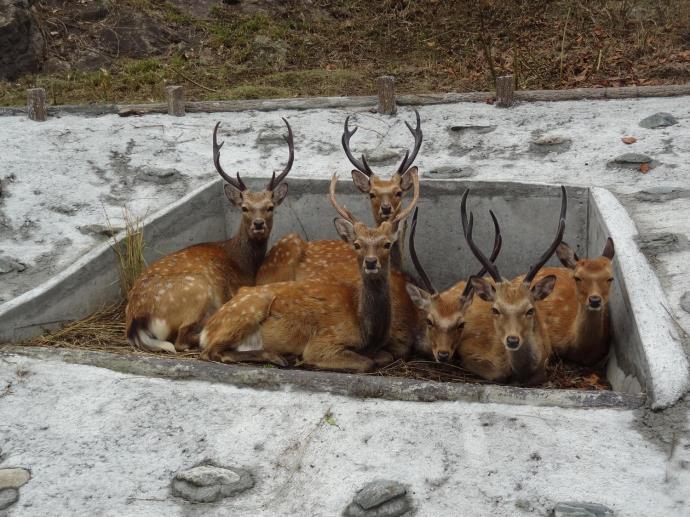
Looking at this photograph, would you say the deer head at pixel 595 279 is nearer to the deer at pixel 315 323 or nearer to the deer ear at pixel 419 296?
the deer ear at pixel 419 296

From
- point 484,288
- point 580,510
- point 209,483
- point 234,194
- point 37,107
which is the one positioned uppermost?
point 37,107

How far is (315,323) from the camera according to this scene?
19.1ft

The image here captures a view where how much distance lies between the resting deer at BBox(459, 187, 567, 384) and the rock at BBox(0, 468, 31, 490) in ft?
8.18

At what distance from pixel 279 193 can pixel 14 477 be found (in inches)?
123

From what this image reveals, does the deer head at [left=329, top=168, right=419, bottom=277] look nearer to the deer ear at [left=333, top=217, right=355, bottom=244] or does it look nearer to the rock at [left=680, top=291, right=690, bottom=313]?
the deer ear at [left=333, top=217, right=355, bottom=244]

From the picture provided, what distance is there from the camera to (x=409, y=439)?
4.22 metres

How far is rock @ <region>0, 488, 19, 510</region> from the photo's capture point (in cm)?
402

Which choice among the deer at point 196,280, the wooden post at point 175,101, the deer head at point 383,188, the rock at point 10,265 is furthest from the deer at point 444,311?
the wooden post at point 175,101

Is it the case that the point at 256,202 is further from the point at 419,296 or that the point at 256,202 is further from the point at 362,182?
the point at 419,296

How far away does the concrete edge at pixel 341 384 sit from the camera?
14.3 feet

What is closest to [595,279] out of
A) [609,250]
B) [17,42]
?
[609,250]

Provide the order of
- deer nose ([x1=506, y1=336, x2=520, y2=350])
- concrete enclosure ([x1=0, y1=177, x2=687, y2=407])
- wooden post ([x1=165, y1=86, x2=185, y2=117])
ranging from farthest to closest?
wooden post ([x1=165, y1=86, x2=185, y2=117]) → concrete enclosure ([x1=0, y1=177, x2=687, y2=407]) → deer nose ([x1=506, y1=336, x2=520, y2=350])

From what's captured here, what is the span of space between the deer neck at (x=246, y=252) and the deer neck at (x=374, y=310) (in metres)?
1.22

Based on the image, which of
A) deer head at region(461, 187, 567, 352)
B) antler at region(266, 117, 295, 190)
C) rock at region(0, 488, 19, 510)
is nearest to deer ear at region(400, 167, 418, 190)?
antler at region(266, 117, 295, 190)
